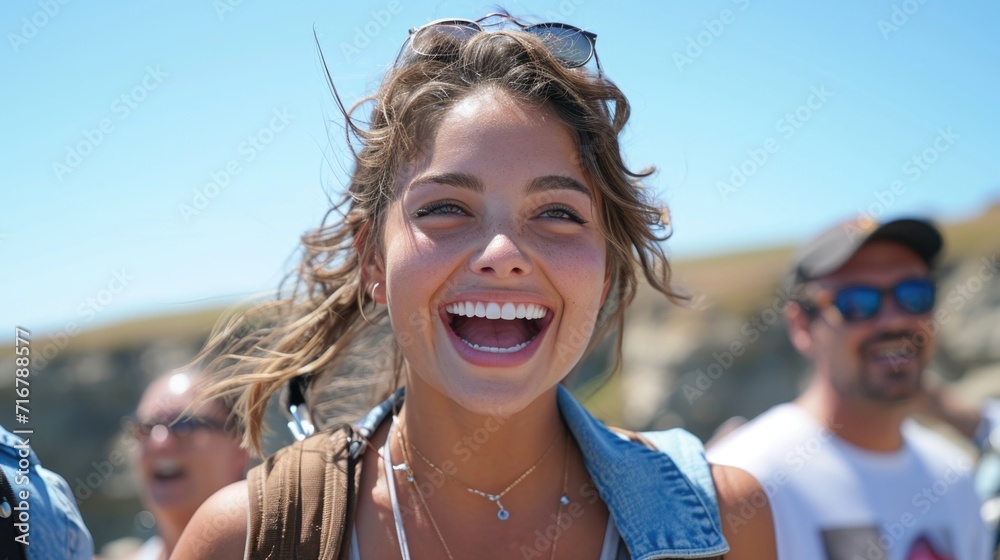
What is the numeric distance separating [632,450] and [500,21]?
4.32 ft

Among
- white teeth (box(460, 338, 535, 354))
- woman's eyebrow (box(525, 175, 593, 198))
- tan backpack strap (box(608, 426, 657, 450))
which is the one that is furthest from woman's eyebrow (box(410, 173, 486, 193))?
tan backpack strap (box(608, 426, 657, 450))

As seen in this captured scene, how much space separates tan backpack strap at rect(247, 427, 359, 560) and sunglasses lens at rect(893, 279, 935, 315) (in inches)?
118

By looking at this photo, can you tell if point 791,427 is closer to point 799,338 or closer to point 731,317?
point 799,338

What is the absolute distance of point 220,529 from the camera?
2051mm

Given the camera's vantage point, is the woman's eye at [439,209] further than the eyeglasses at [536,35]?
No

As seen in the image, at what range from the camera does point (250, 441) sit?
103 inches

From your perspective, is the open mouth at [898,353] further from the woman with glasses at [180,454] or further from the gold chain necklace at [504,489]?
the woman with glasses at [180,454]

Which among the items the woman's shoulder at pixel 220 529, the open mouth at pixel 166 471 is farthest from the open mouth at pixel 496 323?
the open mouth at pixel 166 471

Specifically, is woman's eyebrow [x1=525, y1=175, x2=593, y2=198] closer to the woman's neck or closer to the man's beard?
the woman's neck

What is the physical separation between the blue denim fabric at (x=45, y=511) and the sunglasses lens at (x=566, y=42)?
1745 millimetres

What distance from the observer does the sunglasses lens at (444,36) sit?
2.40 meters

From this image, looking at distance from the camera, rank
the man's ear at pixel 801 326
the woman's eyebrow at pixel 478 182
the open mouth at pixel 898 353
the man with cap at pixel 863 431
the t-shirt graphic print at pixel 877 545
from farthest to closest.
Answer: the man's ear at pixel 801 326
the open mouth at pixel 898 353
the man with cap at pixel 863 431
the t-shirt graphic print at pixel 877 545
the woman's eyebrow at pixel 478 182

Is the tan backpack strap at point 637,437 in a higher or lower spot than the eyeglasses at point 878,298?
lower

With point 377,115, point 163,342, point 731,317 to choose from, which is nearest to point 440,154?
point 377,115
